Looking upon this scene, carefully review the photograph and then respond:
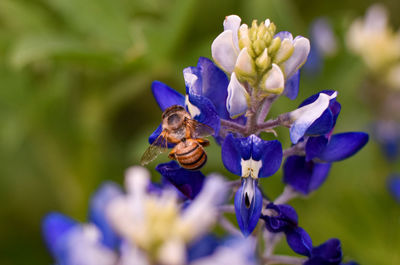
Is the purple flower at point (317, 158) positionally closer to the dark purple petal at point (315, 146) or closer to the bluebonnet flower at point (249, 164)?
the dark purple petal at point (315, 146)

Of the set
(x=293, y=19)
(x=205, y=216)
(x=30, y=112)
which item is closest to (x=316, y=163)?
(x=205, y=216)

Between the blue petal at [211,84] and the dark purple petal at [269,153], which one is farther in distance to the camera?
the blue petal at [211,84]

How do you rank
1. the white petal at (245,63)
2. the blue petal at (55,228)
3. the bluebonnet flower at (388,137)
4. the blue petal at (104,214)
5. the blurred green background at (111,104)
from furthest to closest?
1. the bluebonnet flower at (388,137)
2. the blurred green background at (111,104)
3. the blue petal at (55,228)
4. the white petal at (245,63)
5. the blue petal at (104,214)

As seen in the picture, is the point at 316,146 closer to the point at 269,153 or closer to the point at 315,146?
the point at 315,146

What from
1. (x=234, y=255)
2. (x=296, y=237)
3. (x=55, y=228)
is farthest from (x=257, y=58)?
(x=55, y=228)

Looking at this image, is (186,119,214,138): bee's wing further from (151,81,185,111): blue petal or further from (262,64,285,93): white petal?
(262,64,285,93): white petal

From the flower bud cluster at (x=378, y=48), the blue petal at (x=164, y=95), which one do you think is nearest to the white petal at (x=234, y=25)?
the blue petal at (x=164, y=95)
